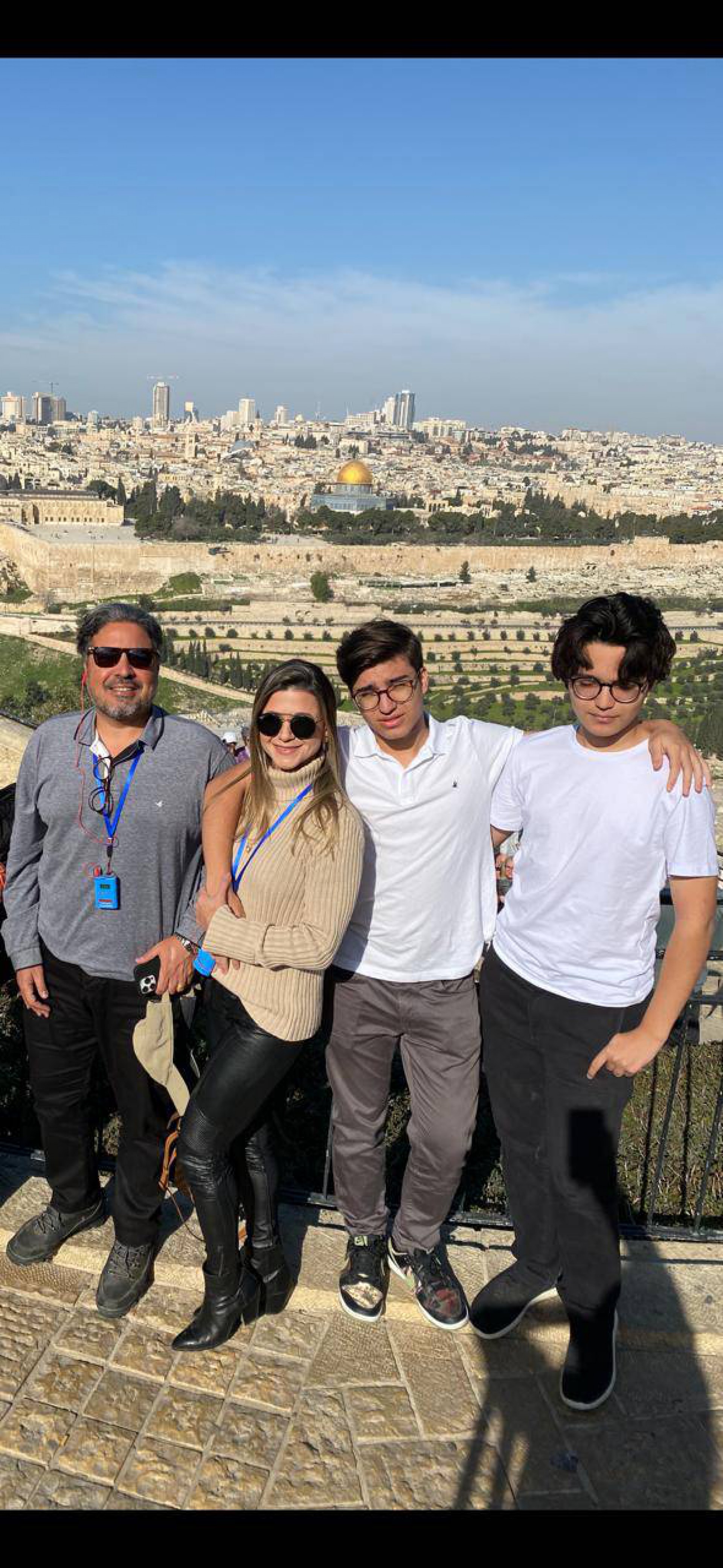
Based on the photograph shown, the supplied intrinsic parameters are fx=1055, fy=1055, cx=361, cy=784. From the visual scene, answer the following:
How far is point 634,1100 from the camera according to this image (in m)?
5.43

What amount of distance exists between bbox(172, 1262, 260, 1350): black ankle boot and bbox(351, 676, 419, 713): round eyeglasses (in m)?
1.08

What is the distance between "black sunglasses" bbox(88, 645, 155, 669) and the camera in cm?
188

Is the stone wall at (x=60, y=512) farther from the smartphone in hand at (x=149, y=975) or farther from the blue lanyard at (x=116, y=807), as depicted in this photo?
the smartphone in hand at (x=149, y=975)

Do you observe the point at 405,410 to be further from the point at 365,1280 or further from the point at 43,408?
the point at 365,1280

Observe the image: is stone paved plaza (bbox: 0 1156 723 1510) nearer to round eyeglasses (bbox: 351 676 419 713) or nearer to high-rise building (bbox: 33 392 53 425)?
round eyeglasses (bbox: 351 676 419 713)

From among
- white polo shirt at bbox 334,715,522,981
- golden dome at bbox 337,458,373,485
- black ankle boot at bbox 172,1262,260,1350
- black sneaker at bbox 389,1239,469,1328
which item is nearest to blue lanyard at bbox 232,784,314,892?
white polo shirt at bbox 334,715,522,981

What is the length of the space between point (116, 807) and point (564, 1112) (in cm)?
95

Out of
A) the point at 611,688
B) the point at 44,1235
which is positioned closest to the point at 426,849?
the point at 611,688

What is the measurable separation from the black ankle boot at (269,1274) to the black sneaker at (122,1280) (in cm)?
20

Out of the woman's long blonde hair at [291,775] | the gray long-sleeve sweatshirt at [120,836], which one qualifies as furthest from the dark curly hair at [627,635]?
the gray long-sleeve sweatshirt at [120,836]

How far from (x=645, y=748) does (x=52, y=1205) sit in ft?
4.99
